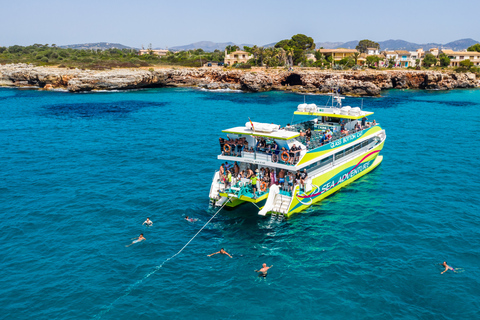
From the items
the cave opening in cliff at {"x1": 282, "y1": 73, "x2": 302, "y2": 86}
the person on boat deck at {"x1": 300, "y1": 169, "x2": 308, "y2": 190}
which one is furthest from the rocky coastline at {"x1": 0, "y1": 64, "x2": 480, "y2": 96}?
the person on boat deck at {"x1": 300, "y1": 169, "x2": 308, "y2": 190}

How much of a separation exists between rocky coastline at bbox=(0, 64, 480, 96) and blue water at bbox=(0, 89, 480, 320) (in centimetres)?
5938

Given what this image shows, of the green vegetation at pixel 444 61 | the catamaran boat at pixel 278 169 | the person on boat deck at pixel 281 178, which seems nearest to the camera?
the catamaran boat at pixel 278 169

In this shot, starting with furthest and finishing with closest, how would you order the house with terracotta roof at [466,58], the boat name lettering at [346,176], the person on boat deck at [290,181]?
the house with terracotta roof at [466,58] < the boat name lettering at [346,176] < the person on boat deck at [290,181]

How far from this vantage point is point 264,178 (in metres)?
26.0

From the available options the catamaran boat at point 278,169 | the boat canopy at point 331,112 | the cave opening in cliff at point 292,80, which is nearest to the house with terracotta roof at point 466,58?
the cave opening in cliff at point 292,80

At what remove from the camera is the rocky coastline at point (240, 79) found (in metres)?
101

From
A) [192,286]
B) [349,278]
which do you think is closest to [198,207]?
[192,286]

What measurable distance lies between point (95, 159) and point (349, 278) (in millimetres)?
30672

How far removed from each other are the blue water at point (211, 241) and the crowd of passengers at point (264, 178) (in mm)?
2159

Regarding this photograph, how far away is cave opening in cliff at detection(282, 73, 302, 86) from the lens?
355ft

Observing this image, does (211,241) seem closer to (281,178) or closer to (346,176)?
(281,178)

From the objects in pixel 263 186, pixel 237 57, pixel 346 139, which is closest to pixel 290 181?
pixel 263 186

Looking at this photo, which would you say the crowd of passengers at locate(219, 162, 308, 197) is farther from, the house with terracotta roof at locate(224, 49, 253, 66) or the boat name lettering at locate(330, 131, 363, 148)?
the house with terracotta roof at locate(224, 49, 253, 66)

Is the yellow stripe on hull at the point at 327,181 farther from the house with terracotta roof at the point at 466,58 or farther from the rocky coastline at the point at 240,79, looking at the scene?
the house with terracotta roof at the point at 466,58
